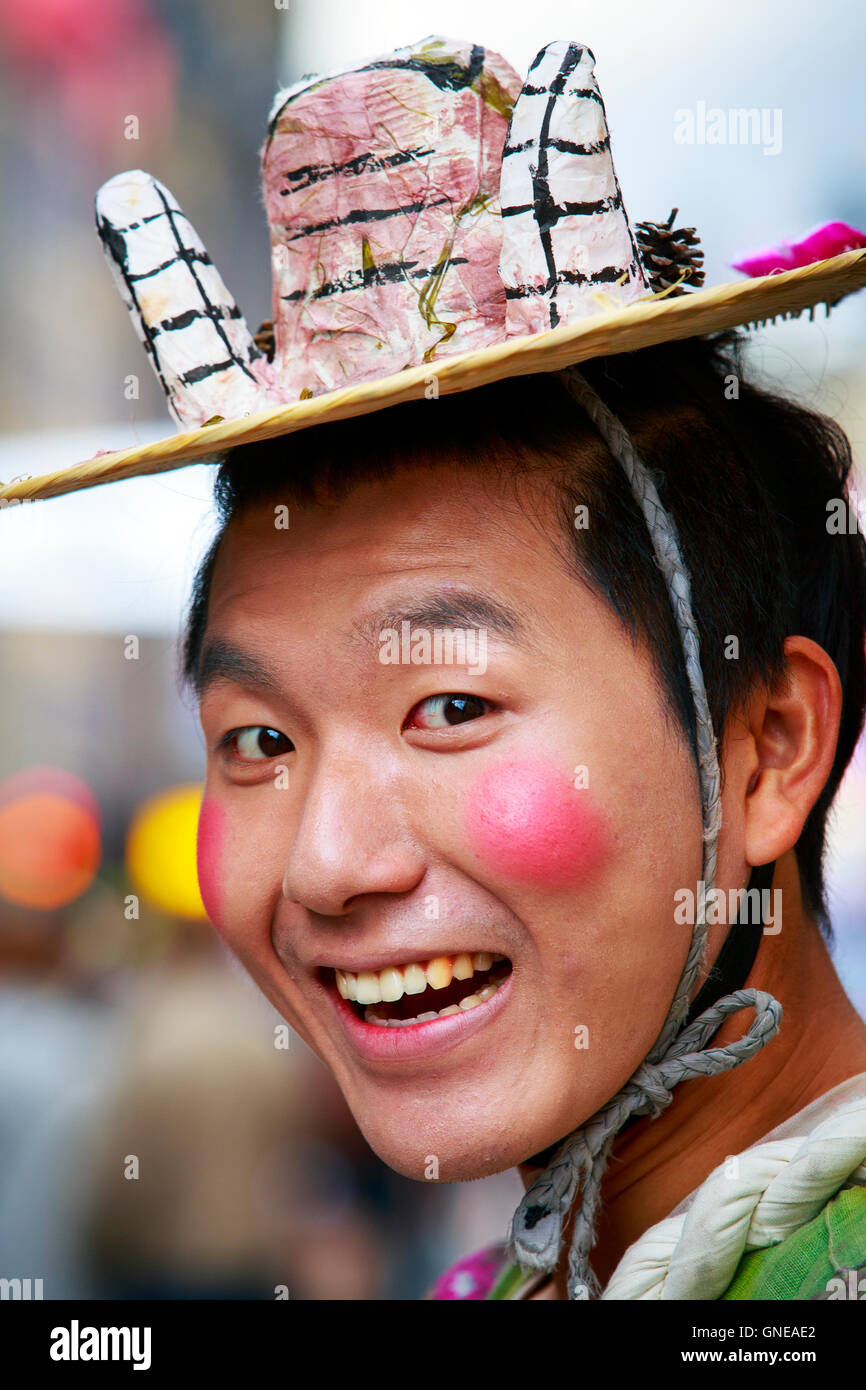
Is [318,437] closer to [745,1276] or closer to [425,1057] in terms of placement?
[425,1057]

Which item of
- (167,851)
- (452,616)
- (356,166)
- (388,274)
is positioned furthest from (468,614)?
(167,851)

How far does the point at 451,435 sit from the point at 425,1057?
620 mm

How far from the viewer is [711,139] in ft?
5.76

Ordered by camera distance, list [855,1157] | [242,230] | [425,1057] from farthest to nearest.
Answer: [242,230], [425,1057], [855,1157]

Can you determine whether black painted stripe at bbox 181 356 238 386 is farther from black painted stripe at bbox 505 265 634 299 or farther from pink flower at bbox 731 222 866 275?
pink flower at bbox 731 222 866 275

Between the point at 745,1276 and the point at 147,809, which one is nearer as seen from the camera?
the point at 745,1276

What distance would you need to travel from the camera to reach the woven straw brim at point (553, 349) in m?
0.96

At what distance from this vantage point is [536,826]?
105 centimetres

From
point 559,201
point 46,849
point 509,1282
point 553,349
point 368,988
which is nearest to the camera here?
point 553,349

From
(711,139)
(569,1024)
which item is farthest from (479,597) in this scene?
(711,139)

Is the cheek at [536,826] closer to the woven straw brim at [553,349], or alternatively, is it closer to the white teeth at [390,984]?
the white teeth at [390,984]

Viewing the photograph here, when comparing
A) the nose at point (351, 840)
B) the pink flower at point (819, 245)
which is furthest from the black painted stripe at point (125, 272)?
the pink flower at point (819, 245)

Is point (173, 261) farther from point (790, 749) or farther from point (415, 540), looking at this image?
point (790, 749)

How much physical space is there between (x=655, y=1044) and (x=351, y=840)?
393 mm
